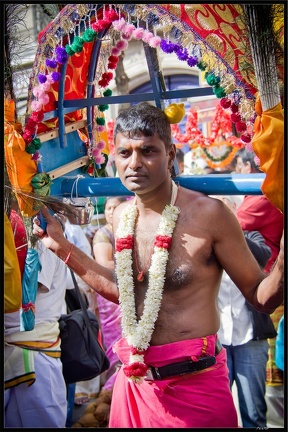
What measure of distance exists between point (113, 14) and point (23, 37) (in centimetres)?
54

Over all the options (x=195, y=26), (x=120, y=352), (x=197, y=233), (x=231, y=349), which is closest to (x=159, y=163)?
(x=197, y=233)

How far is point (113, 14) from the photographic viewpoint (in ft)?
10.1

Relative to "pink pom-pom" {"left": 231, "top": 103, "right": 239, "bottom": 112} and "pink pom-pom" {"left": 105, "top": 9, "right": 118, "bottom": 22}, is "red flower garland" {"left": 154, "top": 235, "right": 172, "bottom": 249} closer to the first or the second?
"pink pom-pom" {"left": 231, "top": 103, "right": 239, "bottom": 112}

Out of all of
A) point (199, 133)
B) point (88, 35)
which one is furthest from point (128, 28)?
point (199, 133)

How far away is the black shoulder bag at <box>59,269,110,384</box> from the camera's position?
4477 mm

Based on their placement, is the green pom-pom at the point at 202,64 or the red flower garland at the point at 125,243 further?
the red flower garland at the point at 125,243

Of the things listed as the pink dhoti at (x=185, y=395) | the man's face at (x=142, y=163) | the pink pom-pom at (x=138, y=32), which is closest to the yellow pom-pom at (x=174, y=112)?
the man's face at (x=142, y=163)

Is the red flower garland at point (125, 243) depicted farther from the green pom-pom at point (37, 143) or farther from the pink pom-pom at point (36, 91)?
the pink pom-pom at point (36, 91)

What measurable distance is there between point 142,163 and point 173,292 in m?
0.60

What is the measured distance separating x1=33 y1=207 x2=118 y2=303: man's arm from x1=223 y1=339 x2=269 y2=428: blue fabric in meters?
1.85

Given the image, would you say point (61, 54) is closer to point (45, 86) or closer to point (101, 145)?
point (45, 86)

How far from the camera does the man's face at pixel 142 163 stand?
3.07 m

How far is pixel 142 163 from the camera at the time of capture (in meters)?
3.07

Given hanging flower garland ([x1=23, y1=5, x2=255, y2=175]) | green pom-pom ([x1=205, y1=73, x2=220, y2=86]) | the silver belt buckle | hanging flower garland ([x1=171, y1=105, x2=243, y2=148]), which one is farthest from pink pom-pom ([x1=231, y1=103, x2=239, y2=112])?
hanging flower garland ([x1=171, y1=105, x2=243, y2=148])
